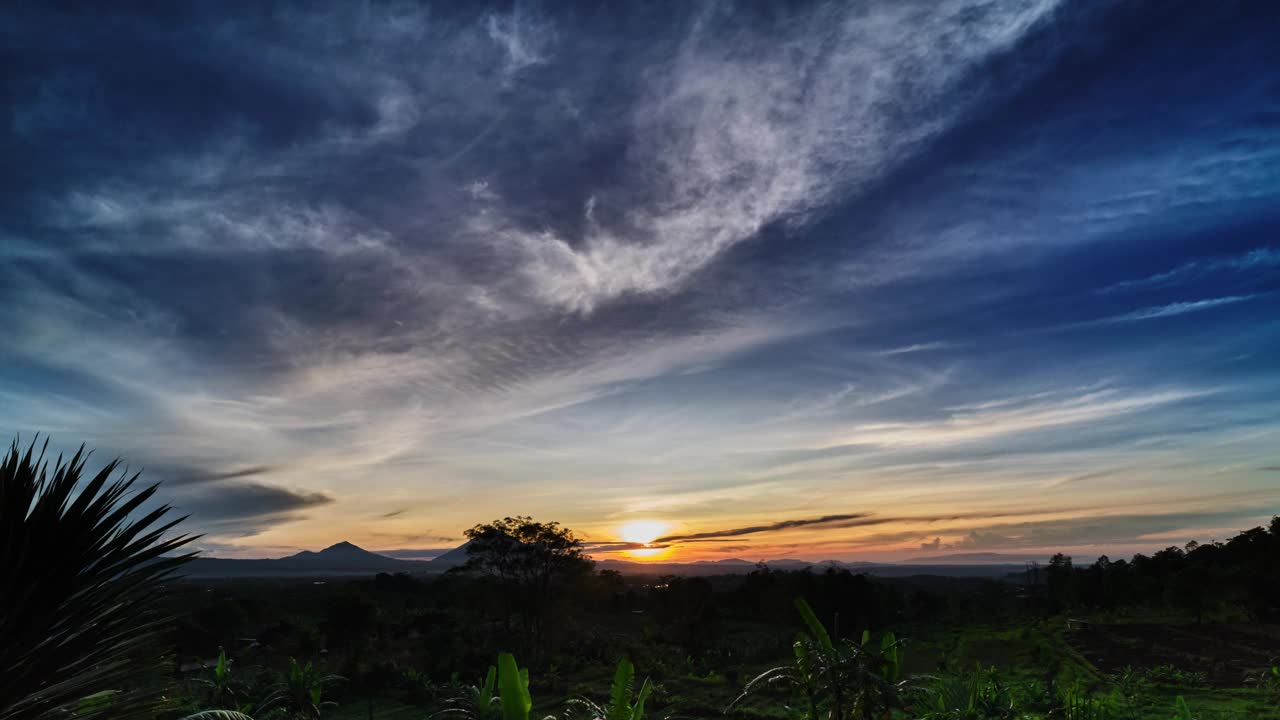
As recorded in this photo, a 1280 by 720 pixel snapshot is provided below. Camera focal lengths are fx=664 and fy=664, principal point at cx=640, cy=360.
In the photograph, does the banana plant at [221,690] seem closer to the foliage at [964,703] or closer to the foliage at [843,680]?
the foliage at [843,680]

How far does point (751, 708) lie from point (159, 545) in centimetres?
2350

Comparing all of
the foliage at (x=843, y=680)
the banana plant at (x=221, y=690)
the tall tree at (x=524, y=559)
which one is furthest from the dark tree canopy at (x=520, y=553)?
the foliage at (x=843, y=680)

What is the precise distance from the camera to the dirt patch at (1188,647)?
93.4ft

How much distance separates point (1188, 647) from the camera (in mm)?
34500

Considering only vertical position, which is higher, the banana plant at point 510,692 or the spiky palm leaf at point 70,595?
the spiky palm leaf at point 70,595

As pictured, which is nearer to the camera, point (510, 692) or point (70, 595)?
point (70, 595)

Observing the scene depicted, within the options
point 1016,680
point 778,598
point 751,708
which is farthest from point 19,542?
point 778,598

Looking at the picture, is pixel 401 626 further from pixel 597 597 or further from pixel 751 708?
pixel 751 708

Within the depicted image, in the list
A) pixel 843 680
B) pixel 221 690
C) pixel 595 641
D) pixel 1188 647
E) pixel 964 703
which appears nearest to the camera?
pixel 843 680

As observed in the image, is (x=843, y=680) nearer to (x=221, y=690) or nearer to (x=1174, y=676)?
(x=221, y=690)

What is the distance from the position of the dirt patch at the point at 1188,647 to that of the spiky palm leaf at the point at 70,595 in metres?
33.9

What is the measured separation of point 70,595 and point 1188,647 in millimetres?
46187

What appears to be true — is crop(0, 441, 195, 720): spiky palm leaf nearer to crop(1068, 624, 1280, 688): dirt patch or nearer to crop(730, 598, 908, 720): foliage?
crop(730, 598, 908, 720): foliage

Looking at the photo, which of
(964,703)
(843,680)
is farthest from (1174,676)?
(843,680)
